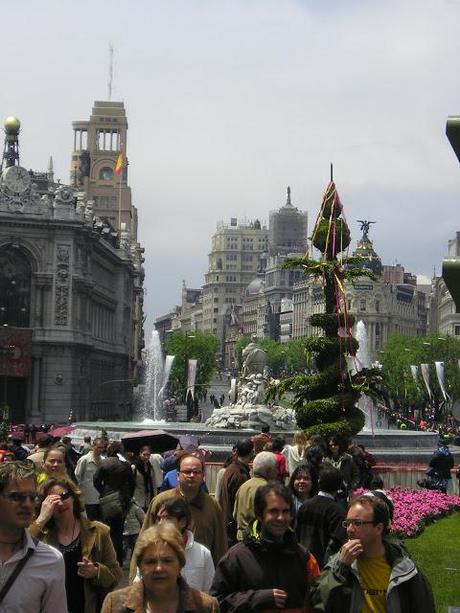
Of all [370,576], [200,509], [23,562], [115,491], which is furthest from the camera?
[115,491]

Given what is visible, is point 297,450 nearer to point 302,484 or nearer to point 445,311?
point 302,484

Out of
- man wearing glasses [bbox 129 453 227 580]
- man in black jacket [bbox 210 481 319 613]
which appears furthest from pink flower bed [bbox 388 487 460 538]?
man in black jacket [bbox 210 481 319 613]

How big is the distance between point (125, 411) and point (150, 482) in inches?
3532

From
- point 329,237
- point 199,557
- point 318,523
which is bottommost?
point 199,557

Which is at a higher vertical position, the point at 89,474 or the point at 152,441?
the point at 152,441

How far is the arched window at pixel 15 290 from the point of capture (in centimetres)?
8481

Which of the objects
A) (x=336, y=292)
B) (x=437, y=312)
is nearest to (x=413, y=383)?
(x=437, y=312)

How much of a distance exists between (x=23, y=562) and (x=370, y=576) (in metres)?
2.37

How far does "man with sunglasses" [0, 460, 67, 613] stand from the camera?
26.6 feet

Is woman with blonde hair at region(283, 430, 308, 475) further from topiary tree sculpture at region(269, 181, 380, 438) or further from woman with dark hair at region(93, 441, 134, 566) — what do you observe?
topiary tree sculpture at region(269, 181, 380, 438)

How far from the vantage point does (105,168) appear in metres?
191

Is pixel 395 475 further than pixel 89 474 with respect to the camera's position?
Yes

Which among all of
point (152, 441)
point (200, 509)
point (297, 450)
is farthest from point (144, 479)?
point (200, 509)

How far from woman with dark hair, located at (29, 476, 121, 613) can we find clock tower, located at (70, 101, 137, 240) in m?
157
